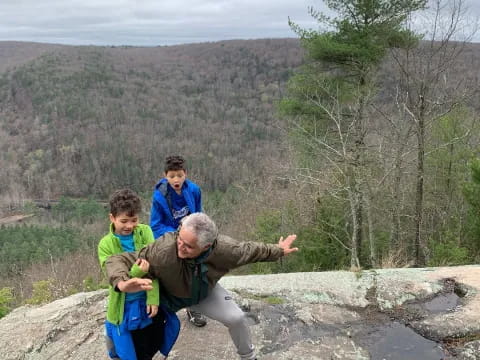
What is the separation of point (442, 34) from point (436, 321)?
20.9 ft

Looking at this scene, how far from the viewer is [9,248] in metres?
39.8

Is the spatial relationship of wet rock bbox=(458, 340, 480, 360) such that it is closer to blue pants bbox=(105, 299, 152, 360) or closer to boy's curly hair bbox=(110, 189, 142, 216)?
blue pants bbox=(105, 299, 152, 360)

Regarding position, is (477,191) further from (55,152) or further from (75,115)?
(75,115)

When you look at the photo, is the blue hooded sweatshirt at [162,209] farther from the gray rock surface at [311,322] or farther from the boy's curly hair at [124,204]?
the gray rock surface at [311,322]

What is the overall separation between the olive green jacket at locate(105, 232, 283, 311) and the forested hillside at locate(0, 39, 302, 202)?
182 feet

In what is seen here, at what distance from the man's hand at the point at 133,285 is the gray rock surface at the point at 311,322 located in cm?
135

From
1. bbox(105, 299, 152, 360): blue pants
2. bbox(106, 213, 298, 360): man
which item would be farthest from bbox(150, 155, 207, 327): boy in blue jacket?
bbox(105, 299, 152, 360): blue pants

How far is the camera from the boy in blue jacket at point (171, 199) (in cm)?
382

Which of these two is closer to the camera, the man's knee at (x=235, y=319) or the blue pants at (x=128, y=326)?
the blue pants at (x=128, y=326)

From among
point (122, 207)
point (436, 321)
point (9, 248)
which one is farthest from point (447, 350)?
point (9, 248)

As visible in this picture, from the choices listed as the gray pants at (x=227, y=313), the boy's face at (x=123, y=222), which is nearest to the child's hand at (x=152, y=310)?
the gray pants at (x=227, y=313)

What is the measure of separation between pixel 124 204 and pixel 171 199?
0.96 metres

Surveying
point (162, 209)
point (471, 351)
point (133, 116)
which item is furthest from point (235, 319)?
point (133, 116)

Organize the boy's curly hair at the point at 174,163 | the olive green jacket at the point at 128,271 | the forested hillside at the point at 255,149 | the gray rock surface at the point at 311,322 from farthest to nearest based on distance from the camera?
the forested hillside at the point at 255,149 < the gray rock surface at the point at 311,322 < the boy's curly hair at the point at 174,163 < the olive green jacket at the point at 128,271
